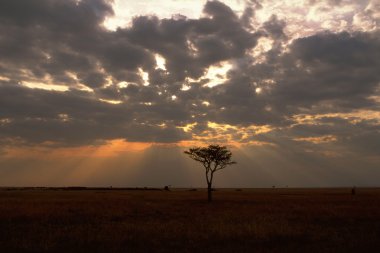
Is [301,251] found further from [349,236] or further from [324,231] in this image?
[324,231]

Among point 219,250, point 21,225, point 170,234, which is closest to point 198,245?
point 219,250

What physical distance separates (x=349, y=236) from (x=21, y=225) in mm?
20292

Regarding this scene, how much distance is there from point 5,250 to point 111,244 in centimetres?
449

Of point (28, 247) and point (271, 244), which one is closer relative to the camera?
point (28, 247)

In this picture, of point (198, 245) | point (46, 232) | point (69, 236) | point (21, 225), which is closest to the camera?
point (198, 245)

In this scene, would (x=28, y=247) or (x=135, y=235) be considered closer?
(x=28, y=247)

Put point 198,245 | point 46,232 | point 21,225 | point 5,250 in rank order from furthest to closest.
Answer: point 21,225, point 46,232, point 198,245, point 5,250

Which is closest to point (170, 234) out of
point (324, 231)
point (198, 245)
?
point (198, 245)

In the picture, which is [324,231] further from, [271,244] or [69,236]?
[69,236]

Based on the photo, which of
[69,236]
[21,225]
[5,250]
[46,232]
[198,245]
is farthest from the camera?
[21,225]

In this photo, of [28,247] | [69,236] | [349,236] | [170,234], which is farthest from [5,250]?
[349,236]

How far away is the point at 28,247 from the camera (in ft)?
54.0

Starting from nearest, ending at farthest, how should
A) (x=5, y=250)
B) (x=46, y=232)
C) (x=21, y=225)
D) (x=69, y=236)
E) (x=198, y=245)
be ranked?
(x=5, y=250)
(x=198, y=245)
(x=69, y=236)
(x=46, y=232)
(x=21, y=225)

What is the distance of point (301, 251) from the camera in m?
16.0
